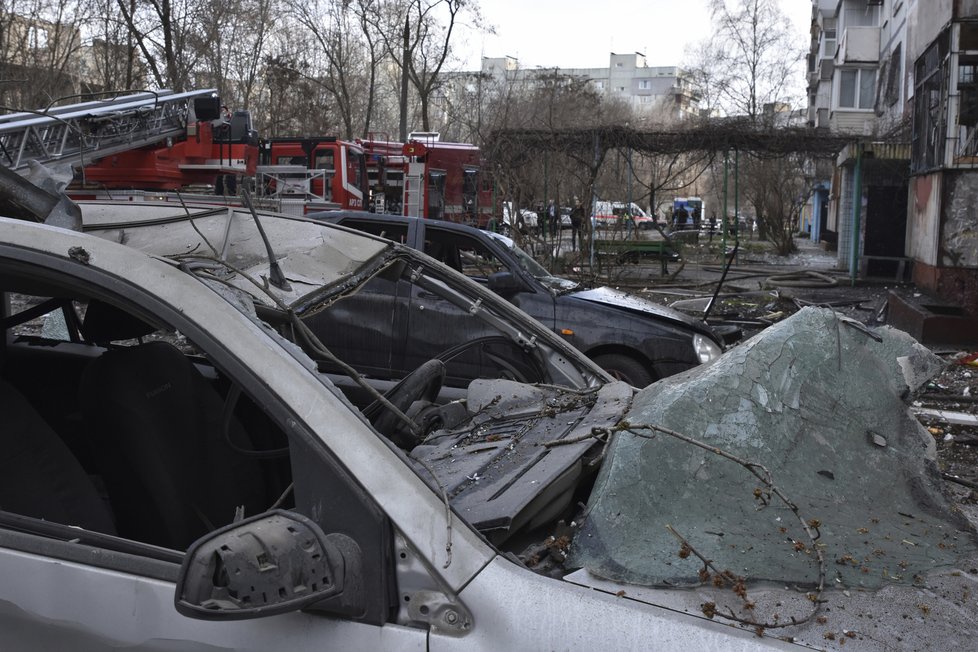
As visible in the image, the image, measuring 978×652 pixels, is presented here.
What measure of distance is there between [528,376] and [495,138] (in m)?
16.8

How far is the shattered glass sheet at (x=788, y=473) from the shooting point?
1.91m

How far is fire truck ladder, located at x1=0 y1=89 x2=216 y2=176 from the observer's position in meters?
8.84

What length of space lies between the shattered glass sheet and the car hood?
15.4ft

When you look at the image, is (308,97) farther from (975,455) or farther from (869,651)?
(869,651)

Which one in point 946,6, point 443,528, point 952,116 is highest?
point 946,6

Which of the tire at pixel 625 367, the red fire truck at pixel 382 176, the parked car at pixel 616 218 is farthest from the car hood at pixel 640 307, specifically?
the red fire truck at pixel 382 176

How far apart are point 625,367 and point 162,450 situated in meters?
5.23

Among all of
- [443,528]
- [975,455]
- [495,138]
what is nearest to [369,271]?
[443,528]

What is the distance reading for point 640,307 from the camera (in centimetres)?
769

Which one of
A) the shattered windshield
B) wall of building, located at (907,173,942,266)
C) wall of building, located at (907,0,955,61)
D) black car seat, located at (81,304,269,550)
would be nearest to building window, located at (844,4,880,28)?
wall of building, located at (907,0,955,61)

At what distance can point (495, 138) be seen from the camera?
778 inches

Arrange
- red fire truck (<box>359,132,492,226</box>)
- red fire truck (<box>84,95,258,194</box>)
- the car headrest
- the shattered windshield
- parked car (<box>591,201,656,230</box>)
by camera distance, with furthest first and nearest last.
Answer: red fire truck (<box>359,132,492,226</box>) → parked car (<box>591,201,656,230</box>) → red fire truck (<box>84,95,258,194</box>) → the shattered windshield → the car headrest

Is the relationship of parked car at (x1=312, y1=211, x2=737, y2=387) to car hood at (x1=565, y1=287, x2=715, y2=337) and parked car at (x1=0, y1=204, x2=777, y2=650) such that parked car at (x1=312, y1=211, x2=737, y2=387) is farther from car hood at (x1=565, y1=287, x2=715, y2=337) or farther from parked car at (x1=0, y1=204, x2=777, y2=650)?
parked car at (x1=0, y1=204, x2=777, y2=650)

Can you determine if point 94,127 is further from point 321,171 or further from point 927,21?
point 927,21
